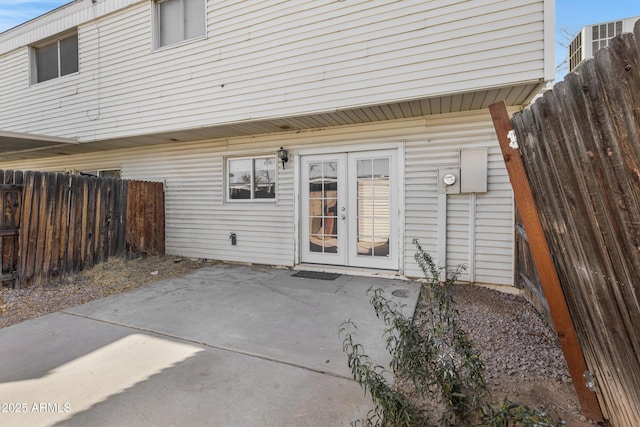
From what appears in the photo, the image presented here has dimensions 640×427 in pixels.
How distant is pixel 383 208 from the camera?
5117 mm

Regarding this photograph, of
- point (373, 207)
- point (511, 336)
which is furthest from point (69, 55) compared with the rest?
point (511, 336)

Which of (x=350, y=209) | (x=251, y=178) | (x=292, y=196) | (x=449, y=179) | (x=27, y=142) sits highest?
(x=27, y=142)

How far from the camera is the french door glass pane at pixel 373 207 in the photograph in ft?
16.7

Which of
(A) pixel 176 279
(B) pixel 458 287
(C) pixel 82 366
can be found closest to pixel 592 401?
(B) pixel 458 287

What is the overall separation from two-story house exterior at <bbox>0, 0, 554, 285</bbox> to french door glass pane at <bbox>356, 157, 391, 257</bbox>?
0.08 feet

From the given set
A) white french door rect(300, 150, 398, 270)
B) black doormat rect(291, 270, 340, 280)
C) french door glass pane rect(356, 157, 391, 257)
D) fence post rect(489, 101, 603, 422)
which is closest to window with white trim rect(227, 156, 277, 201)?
white french door rect(300, 150, 398, 270)

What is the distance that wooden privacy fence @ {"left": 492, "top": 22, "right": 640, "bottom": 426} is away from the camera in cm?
104

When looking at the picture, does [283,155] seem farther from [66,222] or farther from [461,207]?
[66,222]

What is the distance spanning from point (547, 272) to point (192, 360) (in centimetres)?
260

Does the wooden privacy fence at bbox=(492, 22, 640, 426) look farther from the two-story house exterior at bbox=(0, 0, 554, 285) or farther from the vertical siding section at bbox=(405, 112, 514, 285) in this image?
the vertical siding section at bbox=(405, 112, 514, 285)

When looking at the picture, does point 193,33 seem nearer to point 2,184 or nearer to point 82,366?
point 2,184

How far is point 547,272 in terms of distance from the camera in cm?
170

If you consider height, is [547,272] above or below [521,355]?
above

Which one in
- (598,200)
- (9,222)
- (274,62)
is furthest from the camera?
(274,62)
